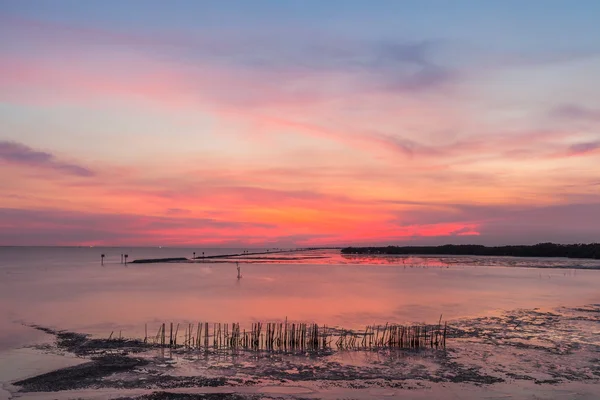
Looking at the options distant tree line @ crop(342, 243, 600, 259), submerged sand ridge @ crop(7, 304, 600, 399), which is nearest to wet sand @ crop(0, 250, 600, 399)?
submerged sand ridge @ crop(7, 304, 600, 399)

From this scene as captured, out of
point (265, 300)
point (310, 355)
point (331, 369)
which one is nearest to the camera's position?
point (331, 369)

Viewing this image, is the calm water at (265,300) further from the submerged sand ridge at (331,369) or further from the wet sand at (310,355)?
the submerged sand ridge at (331,369)

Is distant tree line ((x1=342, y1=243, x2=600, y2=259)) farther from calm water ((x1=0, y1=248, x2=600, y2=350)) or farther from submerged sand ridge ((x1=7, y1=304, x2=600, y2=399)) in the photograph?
submerged sand ridge ((x1=7, y1=304, x2=600, y2=399))

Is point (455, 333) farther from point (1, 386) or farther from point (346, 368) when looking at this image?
point (1, 386)

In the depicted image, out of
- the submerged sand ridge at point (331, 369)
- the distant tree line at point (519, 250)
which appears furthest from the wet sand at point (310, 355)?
the distant tree line at point (519, 250)

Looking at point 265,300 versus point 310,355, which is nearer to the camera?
point 310,355

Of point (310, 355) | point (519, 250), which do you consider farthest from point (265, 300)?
point (519, 250)

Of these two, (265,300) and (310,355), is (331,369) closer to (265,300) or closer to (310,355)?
(310,355)

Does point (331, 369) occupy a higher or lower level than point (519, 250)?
lower

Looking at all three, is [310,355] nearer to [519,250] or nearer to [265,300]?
[265,300]

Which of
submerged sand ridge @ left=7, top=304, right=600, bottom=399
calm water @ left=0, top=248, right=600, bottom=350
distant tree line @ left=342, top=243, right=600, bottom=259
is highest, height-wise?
distant tree line @ left=342, top=243, right=600, bottom=259

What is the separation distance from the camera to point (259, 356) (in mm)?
20016

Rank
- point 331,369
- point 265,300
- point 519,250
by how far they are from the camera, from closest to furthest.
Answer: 1. point 331,369
2. point 265,300
3. point 519,250

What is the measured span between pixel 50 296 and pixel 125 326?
71.3 ft
